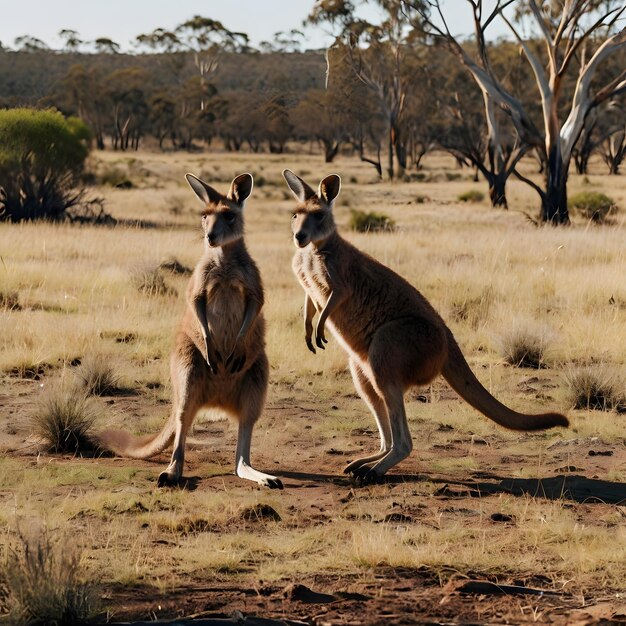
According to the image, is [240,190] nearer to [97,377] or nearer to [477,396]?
[477,396]

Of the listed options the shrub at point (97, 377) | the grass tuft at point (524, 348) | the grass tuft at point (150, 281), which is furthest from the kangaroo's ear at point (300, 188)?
the grass tuft at point (150, 281)

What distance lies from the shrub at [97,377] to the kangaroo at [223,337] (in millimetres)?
2202

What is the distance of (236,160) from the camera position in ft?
167

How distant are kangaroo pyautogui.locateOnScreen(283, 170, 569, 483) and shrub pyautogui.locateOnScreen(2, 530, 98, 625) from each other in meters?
2.43

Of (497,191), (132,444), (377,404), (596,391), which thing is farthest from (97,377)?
(497,191)

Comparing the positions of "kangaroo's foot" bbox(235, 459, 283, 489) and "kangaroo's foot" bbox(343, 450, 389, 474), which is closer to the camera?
"kangaroo's foot" bbox(235, 459, 283, 489)

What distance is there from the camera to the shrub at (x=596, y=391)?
7.93 meters

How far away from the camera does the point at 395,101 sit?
150ft

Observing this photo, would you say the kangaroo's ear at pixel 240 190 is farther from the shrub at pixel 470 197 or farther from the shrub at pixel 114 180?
the shrub at pixel 114 180

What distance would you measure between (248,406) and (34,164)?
17.3 m

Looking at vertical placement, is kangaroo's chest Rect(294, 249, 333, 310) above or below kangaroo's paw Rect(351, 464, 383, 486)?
above

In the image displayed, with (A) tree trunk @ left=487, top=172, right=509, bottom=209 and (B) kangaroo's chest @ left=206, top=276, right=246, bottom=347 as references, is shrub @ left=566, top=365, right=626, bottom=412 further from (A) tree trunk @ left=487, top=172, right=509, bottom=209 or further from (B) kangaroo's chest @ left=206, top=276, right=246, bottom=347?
(A) tree trunk @ left=487, top=172, right=509, bottom=209

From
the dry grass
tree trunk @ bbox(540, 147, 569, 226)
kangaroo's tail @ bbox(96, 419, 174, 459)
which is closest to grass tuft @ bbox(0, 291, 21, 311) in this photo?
the dry grass

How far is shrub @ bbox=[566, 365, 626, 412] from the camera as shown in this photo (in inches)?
312
